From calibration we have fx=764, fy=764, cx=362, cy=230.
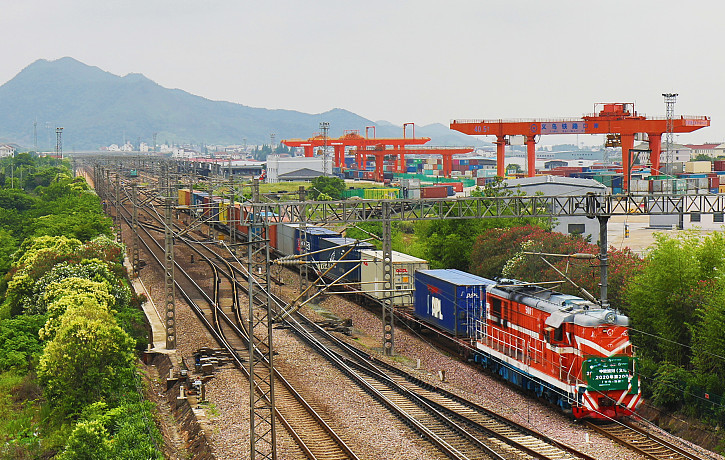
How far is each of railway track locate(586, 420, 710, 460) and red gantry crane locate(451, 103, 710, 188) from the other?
2544 inches

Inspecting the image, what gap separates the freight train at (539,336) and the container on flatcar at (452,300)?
0.04m

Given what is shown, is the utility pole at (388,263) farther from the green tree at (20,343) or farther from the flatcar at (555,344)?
the green tree at (20,343)

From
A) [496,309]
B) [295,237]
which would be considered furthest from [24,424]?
[295,237]

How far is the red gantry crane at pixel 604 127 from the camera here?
89.5m

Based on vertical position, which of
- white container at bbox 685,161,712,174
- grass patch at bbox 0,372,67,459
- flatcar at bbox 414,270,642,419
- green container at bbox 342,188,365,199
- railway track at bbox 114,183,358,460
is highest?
white container at bbox 685,161,712,174

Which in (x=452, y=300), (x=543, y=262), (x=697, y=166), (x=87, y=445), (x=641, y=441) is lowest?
(x=641, y=441)

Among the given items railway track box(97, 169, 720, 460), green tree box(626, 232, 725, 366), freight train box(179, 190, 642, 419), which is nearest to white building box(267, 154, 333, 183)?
freight train box(179, 190, 642, 419)

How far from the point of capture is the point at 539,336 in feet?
90.9

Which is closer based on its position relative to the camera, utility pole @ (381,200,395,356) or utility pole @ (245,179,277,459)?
utility pole @ (245,179,277,459)

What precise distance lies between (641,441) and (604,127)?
7168cm

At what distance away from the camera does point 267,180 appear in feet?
646

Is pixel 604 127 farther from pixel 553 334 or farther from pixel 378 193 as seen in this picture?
pixel 553 334

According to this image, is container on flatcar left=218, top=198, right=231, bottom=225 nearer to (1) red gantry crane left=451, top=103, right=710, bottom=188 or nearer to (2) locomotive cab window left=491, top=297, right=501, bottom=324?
(2) locomotive cab window left=491, top=297, right=501, bottom=324

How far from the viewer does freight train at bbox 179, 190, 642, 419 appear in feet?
82.6
